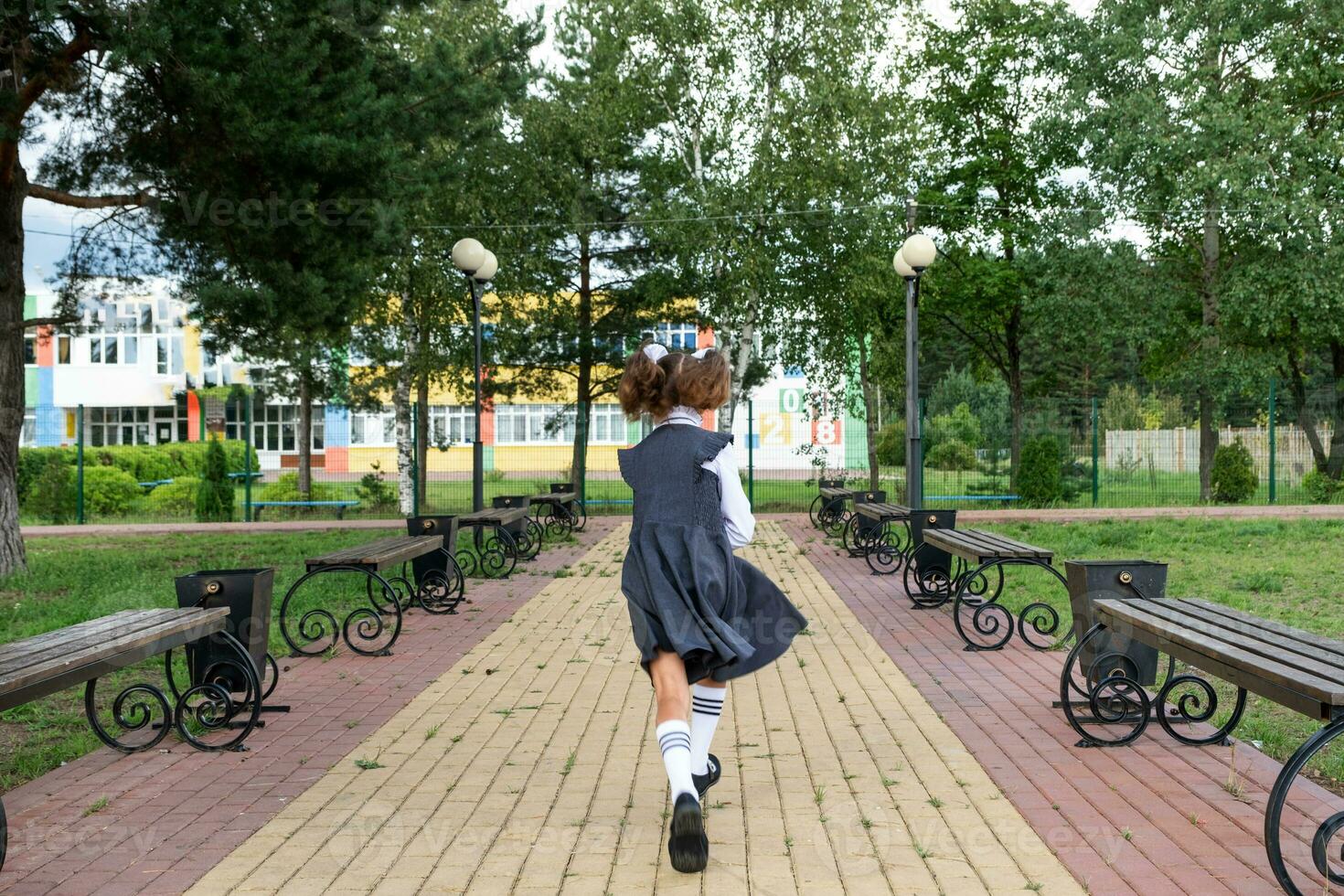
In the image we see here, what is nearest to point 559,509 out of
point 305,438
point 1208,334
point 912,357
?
point 912,357

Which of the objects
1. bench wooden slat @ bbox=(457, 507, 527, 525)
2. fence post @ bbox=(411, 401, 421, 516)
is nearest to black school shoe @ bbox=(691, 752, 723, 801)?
bench wooden slat @ bbox=(457, 507, 527, 525)

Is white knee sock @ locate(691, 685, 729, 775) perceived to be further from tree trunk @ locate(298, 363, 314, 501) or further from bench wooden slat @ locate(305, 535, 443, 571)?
tree trunk @ locate(298, 363, 314, 501)

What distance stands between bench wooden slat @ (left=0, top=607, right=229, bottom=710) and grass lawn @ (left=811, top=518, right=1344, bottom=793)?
3.94 metres

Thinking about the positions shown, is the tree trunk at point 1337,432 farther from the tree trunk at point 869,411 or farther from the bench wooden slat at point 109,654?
the bench wooden slat at point 109,654

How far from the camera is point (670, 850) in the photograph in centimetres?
353

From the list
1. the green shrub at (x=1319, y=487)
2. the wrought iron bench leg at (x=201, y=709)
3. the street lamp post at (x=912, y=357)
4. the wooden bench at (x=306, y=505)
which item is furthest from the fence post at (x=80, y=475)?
the green shrub at (x=1319, y=487)

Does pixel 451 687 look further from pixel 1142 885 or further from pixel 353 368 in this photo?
pixel 353 368

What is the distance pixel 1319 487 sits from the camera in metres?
21.3

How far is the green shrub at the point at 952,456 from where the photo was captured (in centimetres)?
2125

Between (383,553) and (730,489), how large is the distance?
434 centimetres

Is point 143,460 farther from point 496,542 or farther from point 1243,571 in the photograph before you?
point 1243,571

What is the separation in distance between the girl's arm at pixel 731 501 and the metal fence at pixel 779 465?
52.0 ft

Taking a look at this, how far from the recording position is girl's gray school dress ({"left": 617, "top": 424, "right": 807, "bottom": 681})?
150 inches

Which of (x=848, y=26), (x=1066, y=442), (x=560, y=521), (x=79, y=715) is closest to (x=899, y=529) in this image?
(x=560, y=521)
